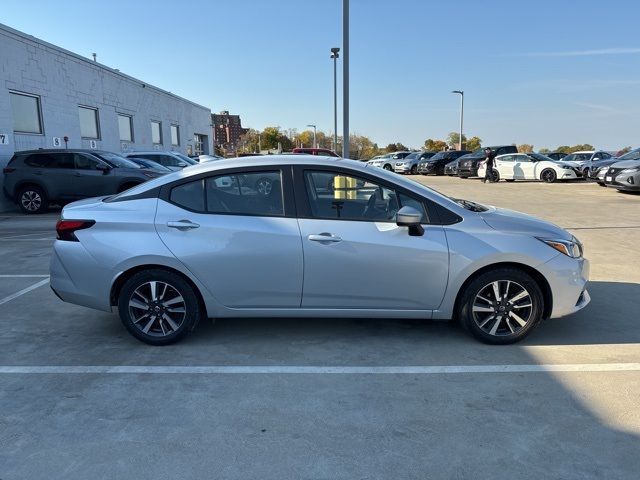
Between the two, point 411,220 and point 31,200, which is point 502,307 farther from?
point 31,200

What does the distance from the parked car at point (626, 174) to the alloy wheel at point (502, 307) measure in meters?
15.3

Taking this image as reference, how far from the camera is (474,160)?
93.8 feet

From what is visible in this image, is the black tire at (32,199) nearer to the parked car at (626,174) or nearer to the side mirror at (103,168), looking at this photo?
the side mirror at (103,168)

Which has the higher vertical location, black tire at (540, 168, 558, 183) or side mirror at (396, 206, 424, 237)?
side mirror at (396, 206, 424, 237)

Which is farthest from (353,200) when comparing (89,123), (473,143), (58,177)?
(473,143)

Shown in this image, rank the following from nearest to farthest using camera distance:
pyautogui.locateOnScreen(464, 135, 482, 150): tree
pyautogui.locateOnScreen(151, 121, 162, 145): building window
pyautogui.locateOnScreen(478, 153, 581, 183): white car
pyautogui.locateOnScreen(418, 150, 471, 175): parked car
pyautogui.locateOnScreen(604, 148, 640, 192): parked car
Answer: pyautogui.locateOnScreen(604, 148, 640, 192): parked car
pyautogui.locateOnScreen(478, 153, 581, 183): white car
pyautogui.locateOnScreen(151, 121, 162, 145): building window
pyautogui.locateOnScreen(418, 150, 471, 175): parked car
pyautogui.locateOnScreen(464, 135, 482, 150): tree

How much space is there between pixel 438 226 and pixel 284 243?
50.7 inches

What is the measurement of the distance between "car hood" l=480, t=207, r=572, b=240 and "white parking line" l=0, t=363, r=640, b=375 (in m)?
1.08

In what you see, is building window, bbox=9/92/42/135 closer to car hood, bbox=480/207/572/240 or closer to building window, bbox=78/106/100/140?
building window, bbox=78/106/100/140

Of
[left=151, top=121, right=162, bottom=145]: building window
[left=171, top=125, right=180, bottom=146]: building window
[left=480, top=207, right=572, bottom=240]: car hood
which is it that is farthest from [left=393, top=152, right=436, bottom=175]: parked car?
[left=480, top=207, right=572, bottom=240]: car hood

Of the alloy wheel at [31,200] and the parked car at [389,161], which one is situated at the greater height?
the parked car at [389,161]

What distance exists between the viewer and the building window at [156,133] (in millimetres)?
27281

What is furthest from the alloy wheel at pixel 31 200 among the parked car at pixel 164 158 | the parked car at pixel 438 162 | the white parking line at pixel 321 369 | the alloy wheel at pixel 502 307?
the parked car at pixel 438 162

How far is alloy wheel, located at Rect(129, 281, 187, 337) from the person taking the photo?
4.20m
